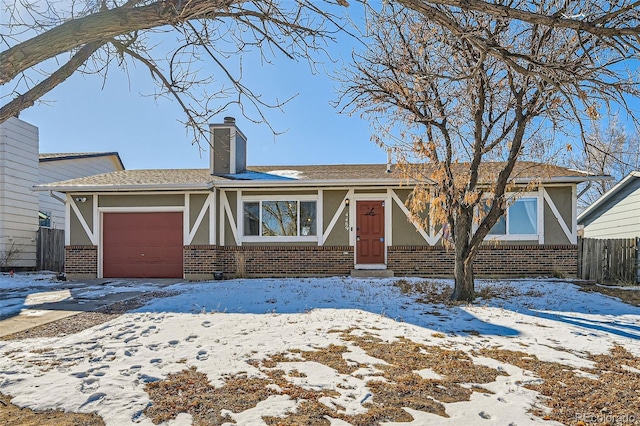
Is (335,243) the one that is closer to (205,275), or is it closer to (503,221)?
(205,275)

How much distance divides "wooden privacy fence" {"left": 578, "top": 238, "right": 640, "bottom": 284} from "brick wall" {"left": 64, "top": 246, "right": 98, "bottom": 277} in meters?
13.2

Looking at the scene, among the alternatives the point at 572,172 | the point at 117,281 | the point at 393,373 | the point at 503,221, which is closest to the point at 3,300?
the point at 117,281

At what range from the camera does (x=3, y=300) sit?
297 inches

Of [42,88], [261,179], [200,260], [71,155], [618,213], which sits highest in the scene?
[71,155]

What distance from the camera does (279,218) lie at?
36.1ft

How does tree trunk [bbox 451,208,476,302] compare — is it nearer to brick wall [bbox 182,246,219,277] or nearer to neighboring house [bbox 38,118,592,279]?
neighboring house [bbox 38,118,592,279]

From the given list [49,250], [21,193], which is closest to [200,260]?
[49,250]

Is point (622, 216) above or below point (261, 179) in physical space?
below

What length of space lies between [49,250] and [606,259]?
17.6 meters

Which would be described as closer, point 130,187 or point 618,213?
point 130,187

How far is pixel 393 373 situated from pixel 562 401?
1.27 meters

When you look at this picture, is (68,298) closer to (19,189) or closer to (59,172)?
(19,189)

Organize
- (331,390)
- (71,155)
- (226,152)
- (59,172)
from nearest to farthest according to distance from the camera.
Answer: (331,390) → (226,152) → (59,172) → (71,155)

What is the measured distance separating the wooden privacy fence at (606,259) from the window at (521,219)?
4.85ft
